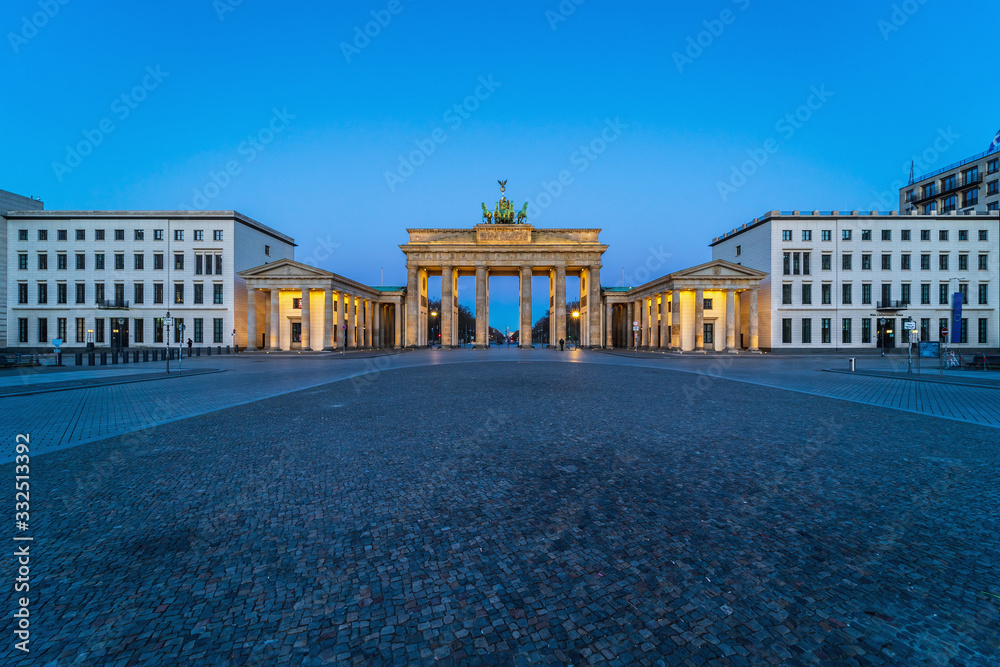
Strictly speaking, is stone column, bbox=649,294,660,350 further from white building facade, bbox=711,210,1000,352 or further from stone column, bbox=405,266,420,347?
stone column, bbox=405,266,420,347

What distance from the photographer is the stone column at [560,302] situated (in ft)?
203

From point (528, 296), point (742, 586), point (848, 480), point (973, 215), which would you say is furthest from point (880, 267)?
point (742, 586)

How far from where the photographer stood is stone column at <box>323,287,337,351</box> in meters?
51.3

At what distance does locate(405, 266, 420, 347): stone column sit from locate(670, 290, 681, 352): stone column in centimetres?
3351

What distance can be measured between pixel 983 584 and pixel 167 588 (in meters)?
5.89

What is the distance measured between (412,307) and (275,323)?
57.8 ft

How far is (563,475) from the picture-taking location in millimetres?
5703

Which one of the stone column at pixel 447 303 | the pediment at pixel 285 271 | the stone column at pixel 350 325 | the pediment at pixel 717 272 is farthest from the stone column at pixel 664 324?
the pediment at pixel 285 271

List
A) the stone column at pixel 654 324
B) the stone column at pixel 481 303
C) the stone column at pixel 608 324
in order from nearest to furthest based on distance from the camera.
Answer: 1. the stone column at pixel 654 324
2. the stone column at pixel 481 303
3. the stone column at pixel 608 324

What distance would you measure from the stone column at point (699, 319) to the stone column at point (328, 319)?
1715 inches

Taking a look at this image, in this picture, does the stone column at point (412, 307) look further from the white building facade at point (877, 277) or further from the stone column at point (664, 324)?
the white building facade at point (877, 277)

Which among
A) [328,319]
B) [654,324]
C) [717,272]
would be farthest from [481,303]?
[717,272]

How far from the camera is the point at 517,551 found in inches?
146

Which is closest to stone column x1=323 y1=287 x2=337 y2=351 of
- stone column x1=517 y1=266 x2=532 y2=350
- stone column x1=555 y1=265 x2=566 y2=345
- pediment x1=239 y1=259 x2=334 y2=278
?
pediment x1=239 y1=259 x2=334 y2=278
